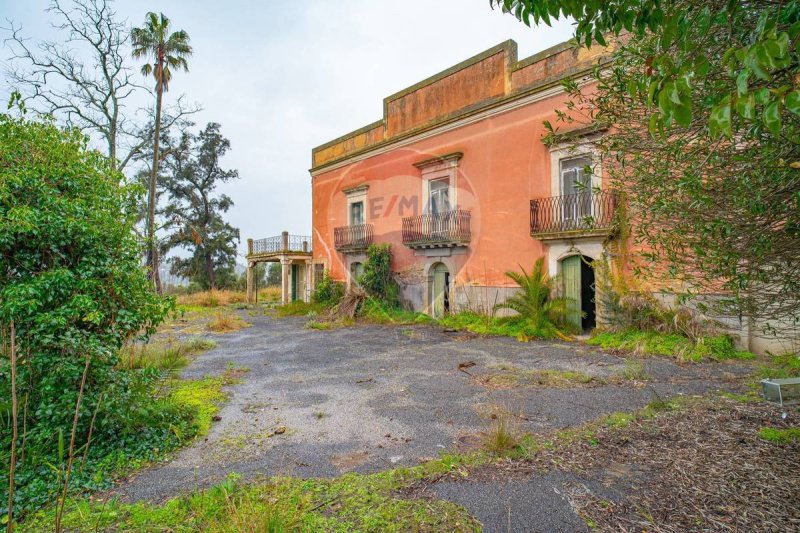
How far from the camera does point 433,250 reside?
14.0m

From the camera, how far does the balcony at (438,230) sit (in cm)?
1306

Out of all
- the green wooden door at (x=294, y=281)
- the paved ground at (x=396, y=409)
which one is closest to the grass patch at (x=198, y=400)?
the paved ground at (x=396, y=409)

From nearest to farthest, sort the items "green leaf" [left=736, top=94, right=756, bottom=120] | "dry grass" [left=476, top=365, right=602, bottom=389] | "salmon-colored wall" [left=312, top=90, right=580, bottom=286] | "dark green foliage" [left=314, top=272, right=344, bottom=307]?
"green leaf" [left=736, top=94, right=756, bottom=120] < "dry grass" [left=476, top=365, right=602, bottom=389] < "salmon-colored wall" [left=312, top=90, right=580, bottom=286] < "dark green foliage" [left=314, top=272, right=344, bottom=307]

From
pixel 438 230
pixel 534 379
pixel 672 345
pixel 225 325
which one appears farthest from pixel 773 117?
pixel 225 325

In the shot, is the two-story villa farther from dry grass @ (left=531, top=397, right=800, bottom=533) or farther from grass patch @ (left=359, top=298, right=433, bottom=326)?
dry grass @ (left=531, top=397, right=800, bottom=533)

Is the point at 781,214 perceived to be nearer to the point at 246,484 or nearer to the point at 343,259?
the point at 246,484

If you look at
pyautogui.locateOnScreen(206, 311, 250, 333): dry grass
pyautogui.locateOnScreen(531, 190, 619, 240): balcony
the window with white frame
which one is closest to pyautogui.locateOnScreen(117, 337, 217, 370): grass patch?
pyautogui.locateOnScreen(206, 311, 250, 333): dry grass

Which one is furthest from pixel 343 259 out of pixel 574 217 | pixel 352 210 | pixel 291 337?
pixel 574 217

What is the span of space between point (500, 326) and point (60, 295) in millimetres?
9618

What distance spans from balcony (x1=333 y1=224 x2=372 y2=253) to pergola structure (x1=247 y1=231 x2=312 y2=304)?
3.53 m

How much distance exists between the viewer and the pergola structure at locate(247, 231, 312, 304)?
21.0 meters

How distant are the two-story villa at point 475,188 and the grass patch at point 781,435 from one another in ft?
17.4

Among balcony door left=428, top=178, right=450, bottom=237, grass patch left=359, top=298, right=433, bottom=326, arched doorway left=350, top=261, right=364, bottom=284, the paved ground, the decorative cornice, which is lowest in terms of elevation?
the paved ground

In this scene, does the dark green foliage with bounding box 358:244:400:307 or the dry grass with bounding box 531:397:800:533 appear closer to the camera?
A: the dry grass with bounding box 531:397:800:533
